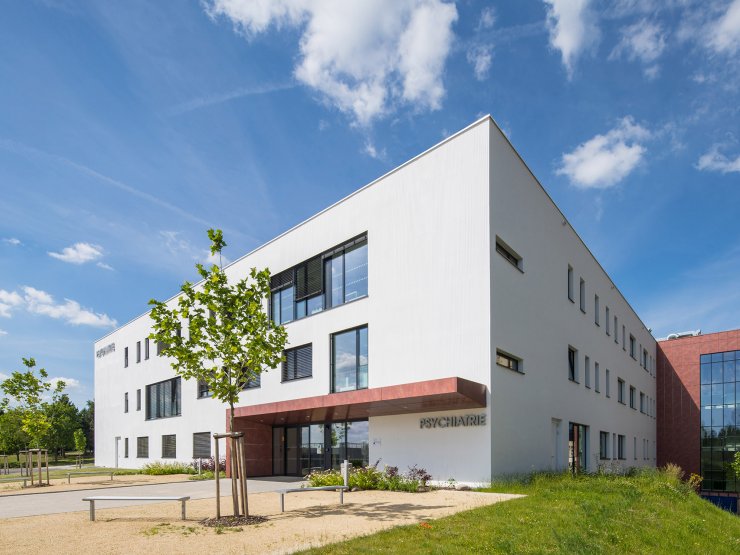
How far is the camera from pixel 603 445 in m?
28.5

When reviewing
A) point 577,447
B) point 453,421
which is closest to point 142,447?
point 577,447

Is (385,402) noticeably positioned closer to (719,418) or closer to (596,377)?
(596,377)

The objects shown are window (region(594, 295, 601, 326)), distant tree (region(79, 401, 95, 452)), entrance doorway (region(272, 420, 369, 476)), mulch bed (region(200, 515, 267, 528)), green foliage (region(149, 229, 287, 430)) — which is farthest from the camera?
distant tree (region(79, 401, 95, 452))

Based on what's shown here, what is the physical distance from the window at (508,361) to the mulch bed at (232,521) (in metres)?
8.44

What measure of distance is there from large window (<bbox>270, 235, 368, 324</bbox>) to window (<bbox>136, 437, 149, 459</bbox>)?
18.7m

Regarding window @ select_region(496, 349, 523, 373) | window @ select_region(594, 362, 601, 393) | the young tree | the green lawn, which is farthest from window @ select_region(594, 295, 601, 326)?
the young tree

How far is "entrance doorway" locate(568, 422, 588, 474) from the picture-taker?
2238 cm

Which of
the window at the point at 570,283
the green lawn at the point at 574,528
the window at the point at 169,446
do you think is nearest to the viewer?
the green lawn at the point at 574,528

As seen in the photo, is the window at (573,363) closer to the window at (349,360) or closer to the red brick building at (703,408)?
the window at (349,360)

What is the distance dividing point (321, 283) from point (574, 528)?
14.9 m

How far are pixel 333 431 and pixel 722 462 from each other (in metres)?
40.1

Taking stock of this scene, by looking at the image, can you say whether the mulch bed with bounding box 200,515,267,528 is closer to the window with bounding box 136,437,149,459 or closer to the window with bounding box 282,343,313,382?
the window with bounding box 282,343,313,382

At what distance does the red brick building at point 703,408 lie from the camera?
46.7 metres

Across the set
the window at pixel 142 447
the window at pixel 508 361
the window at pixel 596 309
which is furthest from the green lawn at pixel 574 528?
the window at pixel 142 447
